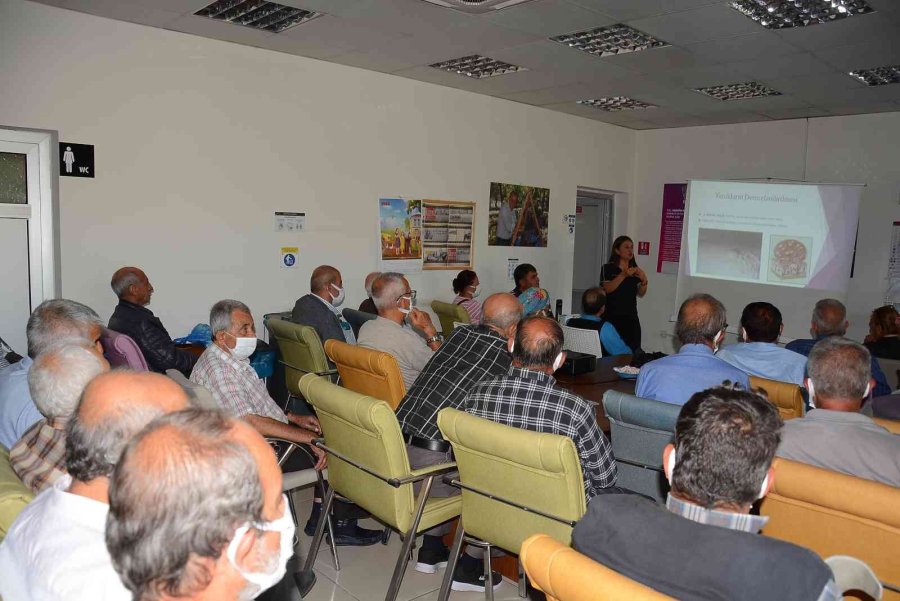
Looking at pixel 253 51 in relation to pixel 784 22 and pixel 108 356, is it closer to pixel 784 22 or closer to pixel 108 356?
pixel 108 356

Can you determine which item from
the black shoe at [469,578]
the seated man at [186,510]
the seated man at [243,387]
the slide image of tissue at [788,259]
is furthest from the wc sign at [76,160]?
the slide image of tissue at [788,259]

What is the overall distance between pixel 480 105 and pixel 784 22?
10.4ft

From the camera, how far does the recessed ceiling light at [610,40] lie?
468cm

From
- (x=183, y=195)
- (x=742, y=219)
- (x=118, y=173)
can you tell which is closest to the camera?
(x=118, y=173)

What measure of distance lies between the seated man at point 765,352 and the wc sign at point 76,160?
4189 mm

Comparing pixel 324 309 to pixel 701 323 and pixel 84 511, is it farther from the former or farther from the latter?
pixel 84 511

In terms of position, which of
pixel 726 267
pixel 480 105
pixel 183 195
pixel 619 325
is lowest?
pixel 619 325

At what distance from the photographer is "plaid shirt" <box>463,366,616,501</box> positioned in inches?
95.7

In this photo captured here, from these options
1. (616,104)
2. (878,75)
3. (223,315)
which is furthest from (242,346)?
(878,75)

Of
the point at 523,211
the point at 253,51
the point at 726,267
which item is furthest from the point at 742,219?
the point at 253,51

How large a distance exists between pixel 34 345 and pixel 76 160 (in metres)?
2.04

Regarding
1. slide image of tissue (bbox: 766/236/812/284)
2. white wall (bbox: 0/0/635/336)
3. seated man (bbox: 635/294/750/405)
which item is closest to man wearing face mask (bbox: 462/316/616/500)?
seated man (bbox: 635/294/750/405)

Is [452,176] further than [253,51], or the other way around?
[452,176]

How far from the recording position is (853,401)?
2.32 meters
